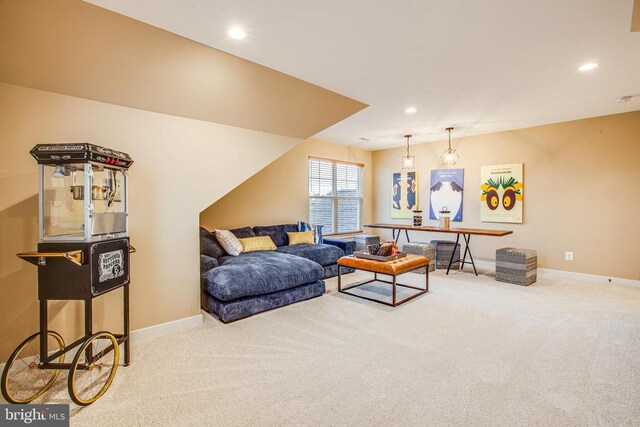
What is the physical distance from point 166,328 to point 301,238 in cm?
272

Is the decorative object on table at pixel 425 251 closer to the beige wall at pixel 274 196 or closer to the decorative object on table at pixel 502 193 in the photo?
the decorative object on table at pixel 502 193

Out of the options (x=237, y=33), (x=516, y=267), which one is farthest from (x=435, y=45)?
(x=516, y=267)

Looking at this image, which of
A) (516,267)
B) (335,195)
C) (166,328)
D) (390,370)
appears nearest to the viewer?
(390,370)

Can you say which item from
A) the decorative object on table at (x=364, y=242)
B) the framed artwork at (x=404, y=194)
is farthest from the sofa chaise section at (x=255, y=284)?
the framed artwork at (x=404, y=194)

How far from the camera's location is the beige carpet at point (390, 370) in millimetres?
1781

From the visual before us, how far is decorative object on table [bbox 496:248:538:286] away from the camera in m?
4.44

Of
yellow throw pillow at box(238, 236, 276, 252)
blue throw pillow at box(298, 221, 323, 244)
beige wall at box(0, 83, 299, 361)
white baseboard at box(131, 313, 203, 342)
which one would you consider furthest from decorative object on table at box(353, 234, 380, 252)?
white baseboard at box(131, 313, 203, 342)

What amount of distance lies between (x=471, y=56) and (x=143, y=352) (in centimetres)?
376

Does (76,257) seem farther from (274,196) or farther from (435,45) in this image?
(274,196)

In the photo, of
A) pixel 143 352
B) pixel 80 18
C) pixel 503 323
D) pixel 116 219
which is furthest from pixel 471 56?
pixel 143 352

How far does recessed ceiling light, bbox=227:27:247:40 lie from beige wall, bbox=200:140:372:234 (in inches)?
112

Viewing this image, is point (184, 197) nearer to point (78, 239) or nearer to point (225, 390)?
point (78, 239)

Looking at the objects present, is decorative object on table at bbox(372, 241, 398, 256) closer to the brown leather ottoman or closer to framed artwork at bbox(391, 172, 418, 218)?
the brown leather ottoman

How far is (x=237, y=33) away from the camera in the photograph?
2.25 m
